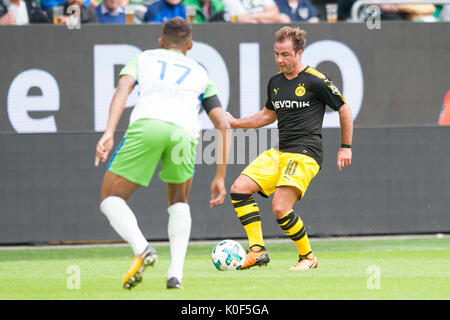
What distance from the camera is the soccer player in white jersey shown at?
21.4ft

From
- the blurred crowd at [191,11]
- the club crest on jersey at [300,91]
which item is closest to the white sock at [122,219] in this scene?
the club crest on jersey at [300,91]

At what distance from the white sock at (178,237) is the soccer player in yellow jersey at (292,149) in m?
2.03

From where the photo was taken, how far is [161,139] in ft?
21.4

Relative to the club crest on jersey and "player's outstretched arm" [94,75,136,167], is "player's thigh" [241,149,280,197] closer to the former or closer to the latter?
the club crest on jersey

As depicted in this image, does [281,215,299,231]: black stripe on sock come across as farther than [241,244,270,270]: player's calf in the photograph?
No

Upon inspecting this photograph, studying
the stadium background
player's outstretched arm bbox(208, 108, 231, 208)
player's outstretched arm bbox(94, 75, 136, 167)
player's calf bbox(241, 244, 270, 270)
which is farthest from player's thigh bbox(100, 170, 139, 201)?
the stadium background

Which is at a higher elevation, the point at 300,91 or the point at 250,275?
the point at 300,91

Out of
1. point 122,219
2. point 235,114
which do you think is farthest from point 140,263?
point 235,114

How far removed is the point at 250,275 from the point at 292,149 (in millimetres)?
1456

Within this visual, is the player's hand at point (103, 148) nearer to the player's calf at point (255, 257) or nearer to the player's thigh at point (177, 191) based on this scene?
the player's thigh at point (177, 191)

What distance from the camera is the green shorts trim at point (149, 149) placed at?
6512 mm

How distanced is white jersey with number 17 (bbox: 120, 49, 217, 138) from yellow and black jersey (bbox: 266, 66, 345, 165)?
2291 millimetres

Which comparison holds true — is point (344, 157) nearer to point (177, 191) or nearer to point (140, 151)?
point (177, 191)
